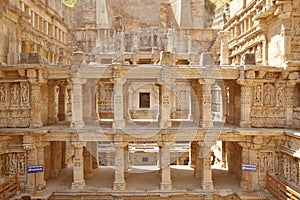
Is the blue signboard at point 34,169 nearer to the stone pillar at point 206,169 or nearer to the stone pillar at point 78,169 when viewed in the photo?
the stone pillar at point 78,169

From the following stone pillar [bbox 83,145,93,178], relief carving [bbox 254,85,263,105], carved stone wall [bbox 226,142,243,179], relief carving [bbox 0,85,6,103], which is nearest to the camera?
relief carving [bbox 0,85,6,103]

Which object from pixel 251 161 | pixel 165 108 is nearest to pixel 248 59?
pixel 165 108

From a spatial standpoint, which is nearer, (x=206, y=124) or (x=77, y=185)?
(x=77, y=185)

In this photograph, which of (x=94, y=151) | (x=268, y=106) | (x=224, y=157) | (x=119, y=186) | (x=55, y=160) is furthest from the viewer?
(x=224, y=157)

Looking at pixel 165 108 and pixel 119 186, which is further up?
pixel 165 108

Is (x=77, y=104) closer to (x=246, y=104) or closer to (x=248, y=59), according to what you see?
(x=246, y=104)

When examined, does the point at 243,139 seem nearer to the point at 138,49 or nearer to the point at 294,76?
the point at 294,76

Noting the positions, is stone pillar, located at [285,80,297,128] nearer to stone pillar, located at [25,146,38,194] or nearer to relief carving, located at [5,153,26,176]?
stone pillar, located at [25,146,38,194]

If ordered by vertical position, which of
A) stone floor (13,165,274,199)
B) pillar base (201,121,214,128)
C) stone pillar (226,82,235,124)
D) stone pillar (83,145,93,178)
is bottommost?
stone floor (13,165,274,199)

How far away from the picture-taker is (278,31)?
42.9 ft

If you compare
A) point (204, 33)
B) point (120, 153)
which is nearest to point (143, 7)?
point (204, 33)

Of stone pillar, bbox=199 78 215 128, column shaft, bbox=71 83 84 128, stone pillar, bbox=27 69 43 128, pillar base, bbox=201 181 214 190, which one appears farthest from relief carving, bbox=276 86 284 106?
stone pillar, bbox=27 69 43 128

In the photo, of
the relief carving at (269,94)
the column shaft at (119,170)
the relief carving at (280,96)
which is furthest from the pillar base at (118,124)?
the relief carving at (280,96)

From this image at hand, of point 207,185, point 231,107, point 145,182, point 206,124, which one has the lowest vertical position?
point 145,182
